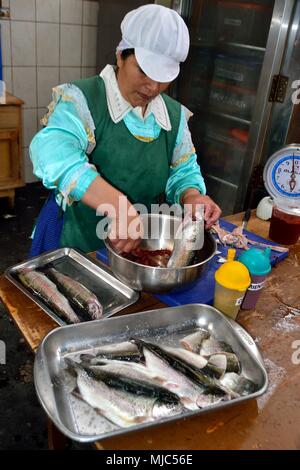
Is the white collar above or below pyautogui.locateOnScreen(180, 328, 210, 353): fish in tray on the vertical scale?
above

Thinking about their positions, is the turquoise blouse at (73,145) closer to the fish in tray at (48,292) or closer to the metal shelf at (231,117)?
the fish in tray at (48,292)

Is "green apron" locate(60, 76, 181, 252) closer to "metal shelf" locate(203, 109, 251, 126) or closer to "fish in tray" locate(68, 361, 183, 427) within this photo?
"fish in tray" locate(68, 361, 183, 427)

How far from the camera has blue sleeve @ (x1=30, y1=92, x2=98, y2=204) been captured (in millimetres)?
1356

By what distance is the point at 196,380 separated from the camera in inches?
40.7

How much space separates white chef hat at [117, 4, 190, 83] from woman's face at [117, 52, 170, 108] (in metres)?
0.04

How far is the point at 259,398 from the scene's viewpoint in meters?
1.08

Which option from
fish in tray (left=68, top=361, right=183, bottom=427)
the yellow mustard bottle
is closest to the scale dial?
the yellow mustard bottle

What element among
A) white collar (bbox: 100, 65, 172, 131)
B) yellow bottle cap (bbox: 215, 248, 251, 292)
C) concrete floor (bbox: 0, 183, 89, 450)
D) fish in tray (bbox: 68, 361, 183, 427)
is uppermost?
white collar (bbox: 100, 65, 172, 131)

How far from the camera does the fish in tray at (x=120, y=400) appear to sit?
930 mm

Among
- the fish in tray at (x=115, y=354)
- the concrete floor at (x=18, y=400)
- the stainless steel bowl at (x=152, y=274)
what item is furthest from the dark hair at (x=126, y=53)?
the concrete floor at (x=18, y=400)

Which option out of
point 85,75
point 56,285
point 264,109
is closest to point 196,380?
point 56,285

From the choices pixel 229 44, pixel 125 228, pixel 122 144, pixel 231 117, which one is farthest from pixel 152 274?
pixel 229 44

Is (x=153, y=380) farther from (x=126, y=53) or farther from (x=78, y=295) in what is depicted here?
(x=126, y=53)

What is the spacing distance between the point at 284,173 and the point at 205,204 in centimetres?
55
